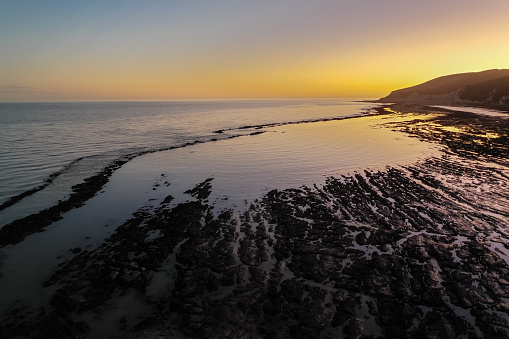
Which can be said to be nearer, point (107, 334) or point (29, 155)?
point (107, 334)

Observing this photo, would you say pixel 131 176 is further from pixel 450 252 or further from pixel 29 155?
pixel 450 252

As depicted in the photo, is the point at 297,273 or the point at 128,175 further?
the point at 128,175

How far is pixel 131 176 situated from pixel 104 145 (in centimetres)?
2219

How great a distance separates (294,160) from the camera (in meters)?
31.8

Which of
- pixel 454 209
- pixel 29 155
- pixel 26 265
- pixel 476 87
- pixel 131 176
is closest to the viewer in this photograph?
pixel 26 265

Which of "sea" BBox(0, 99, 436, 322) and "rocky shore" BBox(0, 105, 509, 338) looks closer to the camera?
"rocky shore" BBox(0, 105, 509, 338)

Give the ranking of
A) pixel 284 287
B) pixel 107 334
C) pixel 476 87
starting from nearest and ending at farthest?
pixel 107 334 < pixel 284 287 < pixel 476 87

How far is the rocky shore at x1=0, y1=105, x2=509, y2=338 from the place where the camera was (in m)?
8.61

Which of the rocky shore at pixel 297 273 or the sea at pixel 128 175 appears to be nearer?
the rocky shore at pixel 297 273

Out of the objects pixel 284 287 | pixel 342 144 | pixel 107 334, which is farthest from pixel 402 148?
pixel 107 334

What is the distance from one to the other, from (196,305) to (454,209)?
17.1 meters

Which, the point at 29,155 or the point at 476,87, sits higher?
the point at 476,87

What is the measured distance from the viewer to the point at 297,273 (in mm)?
11266

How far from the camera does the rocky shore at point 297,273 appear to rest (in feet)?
28.2
